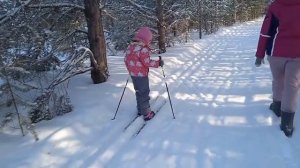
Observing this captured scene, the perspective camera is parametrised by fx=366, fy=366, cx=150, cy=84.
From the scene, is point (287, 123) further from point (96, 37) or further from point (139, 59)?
point (96, 37)

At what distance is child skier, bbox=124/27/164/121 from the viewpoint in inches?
295

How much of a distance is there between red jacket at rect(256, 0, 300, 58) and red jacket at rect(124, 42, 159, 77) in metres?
2.27

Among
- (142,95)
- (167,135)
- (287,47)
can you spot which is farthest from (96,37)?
(287,47)

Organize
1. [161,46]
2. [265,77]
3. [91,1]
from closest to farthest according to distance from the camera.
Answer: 1. [91,1]
2. [265,77]
3. [161,46]

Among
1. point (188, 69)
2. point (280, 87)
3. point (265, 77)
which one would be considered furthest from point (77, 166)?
point (188, 69)

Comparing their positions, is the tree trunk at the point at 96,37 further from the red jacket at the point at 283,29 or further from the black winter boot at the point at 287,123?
the black winter boot at the point at 287,123

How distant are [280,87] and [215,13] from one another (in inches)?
1385

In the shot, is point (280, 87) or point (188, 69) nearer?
point (280, 87)

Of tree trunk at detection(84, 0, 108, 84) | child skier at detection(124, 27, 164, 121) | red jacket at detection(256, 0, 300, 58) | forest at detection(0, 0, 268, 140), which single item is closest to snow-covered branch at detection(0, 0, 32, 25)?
forest at detection(0, 0, 268, 140)

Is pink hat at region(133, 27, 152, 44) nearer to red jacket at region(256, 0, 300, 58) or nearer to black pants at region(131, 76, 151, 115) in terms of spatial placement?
black pants at region(131, 76, 151, 115)

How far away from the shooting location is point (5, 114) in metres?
6.43

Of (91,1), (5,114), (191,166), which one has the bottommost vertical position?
(191,166)

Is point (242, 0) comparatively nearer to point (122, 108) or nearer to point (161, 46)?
point (161, 46)

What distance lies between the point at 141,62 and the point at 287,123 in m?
3.05
